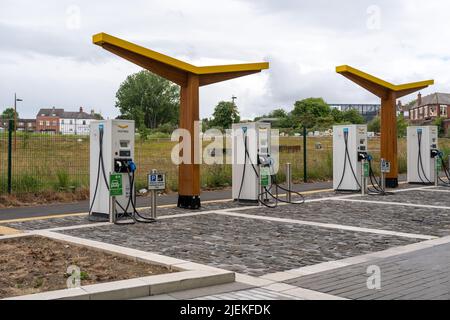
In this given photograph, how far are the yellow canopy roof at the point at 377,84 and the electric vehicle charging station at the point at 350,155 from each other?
194cm

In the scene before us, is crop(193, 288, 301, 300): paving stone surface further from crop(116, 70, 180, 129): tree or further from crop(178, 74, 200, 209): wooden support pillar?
crop(116, 70, 180, 129): tree

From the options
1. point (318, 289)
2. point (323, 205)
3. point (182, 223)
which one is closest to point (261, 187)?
point (323, 205)

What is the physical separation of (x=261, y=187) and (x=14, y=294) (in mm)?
9854

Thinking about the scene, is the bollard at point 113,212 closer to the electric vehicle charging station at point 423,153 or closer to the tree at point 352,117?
the electric vehicle charging station at point 423,153

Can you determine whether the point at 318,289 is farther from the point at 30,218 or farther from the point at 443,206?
the point at 443,206

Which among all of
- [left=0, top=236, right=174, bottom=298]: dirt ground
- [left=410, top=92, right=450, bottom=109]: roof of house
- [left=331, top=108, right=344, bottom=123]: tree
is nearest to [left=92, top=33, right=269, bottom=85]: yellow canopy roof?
[left=0, top=236, right=174, bottom=298]: dirt ground

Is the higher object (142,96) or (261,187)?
(142,96)

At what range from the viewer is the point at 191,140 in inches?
548

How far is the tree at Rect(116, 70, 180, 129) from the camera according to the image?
12162 cm

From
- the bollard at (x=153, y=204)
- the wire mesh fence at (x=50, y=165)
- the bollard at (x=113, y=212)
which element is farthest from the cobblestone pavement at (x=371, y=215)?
the wire mesh fence at (x=50, y=165)

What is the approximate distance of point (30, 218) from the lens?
12.2 metres

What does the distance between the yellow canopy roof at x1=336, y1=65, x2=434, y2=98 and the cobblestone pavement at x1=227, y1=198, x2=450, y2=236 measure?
5.13 m

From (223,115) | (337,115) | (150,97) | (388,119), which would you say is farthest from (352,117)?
(388,119)

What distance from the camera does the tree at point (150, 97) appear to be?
121625 millimetres
